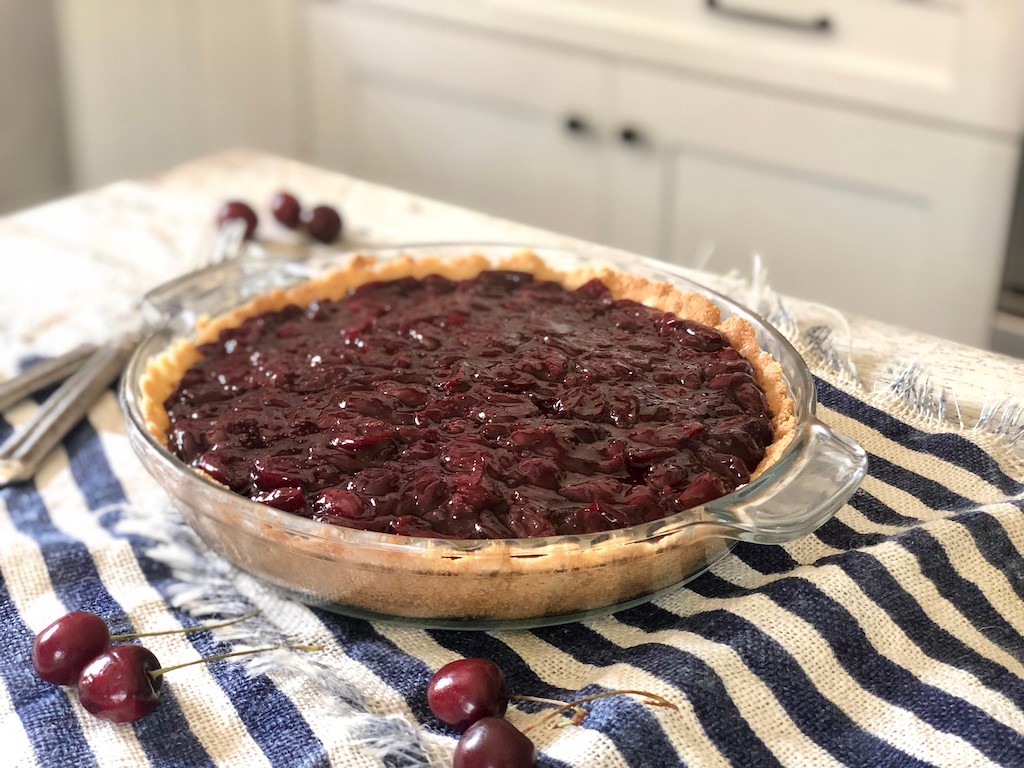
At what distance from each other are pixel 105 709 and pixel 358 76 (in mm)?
2479

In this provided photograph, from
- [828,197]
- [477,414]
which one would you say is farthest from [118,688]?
[828,197]

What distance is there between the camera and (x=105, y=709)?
3.21 ft

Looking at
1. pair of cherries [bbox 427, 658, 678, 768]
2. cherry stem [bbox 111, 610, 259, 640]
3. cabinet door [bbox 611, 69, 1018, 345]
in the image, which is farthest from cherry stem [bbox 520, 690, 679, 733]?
cabinet door [bbox 611, 69, 1018, 345]

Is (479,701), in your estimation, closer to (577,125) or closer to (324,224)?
(324,224)

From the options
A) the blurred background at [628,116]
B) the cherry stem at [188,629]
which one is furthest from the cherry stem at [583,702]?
the blurred background at [628,116]

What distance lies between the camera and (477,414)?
116 cm

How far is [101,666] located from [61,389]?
1.91ft

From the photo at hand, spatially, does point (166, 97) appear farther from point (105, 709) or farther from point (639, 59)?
point (105, 709)

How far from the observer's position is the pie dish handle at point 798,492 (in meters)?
1.00

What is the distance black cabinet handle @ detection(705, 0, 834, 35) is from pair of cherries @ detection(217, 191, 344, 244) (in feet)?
3.54

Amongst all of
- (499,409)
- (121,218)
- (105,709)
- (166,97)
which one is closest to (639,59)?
(121,218)

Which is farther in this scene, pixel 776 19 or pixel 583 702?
pixel 776 19

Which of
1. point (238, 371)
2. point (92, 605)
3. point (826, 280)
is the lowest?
point (826, 280)

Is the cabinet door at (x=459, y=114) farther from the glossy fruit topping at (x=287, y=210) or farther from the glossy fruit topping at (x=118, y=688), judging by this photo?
the glossy fruit topping at (x=118, y=688)
